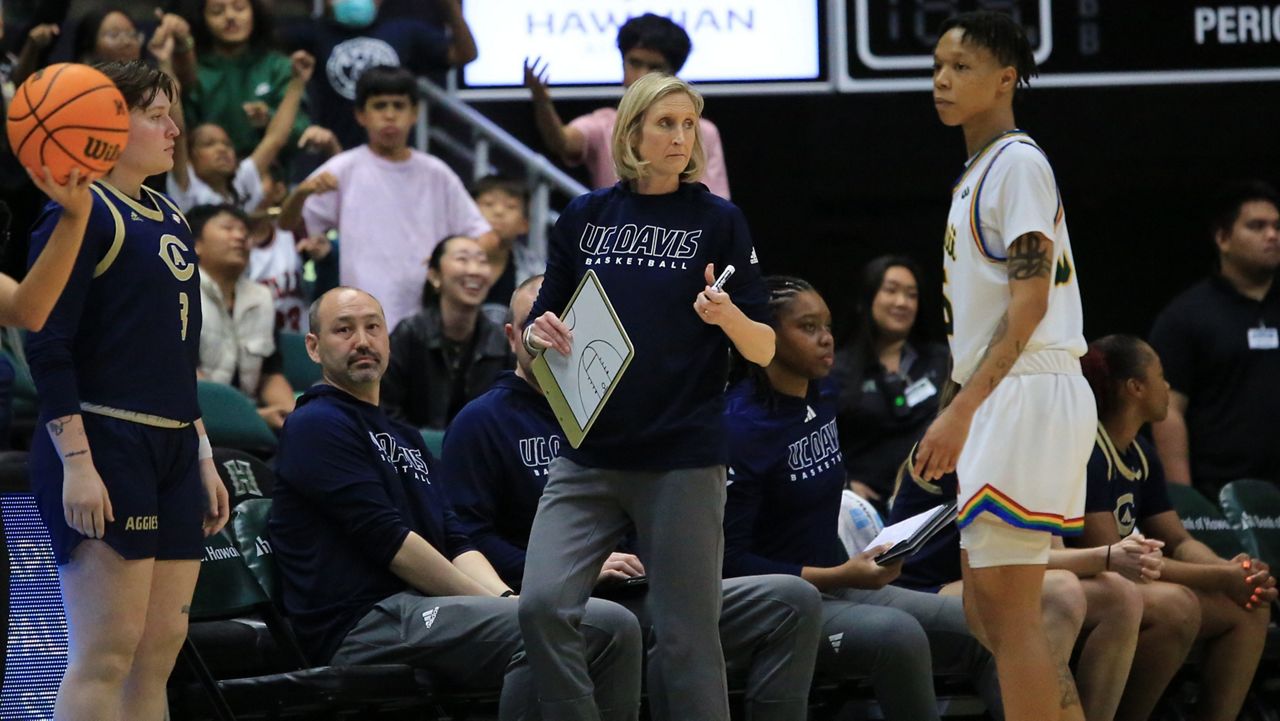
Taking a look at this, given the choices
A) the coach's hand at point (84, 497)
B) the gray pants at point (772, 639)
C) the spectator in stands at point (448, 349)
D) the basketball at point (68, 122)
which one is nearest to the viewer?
the basketball at point (68, 122)

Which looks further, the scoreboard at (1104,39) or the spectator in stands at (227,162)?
the scoreboard at (1104,39)

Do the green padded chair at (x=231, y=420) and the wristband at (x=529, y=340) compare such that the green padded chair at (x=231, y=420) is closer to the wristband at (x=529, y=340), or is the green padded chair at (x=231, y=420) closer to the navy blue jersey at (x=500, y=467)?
the navy blue jersey at (x=500, y=467)

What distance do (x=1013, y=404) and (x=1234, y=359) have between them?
3.76m

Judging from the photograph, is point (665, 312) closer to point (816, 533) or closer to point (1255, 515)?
point (816, 533)

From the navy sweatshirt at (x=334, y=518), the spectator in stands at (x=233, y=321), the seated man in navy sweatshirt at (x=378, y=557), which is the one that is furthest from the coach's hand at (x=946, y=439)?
the spectator in stands at (x=233, y=321)

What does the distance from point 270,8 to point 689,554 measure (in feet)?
16.0

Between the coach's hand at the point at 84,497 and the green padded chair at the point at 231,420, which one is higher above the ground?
the coach's hand at the point at 84,497

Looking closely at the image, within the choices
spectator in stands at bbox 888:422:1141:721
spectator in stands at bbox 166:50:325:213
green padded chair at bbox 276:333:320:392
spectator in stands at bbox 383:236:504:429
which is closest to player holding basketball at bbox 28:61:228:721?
spectator in stands at bbox 888:422:1141:721

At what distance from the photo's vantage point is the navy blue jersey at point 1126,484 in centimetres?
534

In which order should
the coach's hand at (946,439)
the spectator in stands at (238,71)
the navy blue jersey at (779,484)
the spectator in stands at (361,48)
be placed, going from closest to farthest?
1. the coach's hand at (946,439)
2. the navy blue jersey at (779,484)
3. the spectator in stands at (238,71)
4. the spectator in stands at (361,48)

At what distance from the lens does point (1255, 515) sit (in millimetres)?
6430

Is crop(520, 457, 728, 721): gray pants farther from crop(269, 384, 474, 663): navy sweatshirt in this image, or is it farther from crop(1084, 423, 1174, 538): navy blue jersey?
crop(1084, 423, 1174, 538): navy blue jersey

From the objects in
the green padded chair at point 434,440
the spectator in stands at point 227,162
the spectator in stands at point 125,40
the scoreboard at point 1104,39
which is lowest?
the green padded chair at point 434,440

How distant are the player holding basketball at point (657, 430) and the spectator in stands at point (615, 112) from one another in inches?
112
